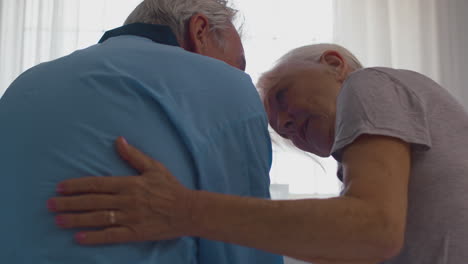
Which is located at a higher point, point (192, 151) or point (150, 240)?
point (192, 151)

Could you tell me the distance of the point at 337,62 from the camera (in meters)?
1.25

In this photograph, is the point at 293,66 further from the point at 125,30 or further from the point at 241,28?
the point at 125,30

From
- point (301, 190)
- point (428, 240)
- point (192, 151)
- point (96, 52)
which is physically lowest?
point (301, 190)

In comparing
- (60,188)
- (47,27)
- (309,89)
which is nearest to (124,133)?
(60,188)

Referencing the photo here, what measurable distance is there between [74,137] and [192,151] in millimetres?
159

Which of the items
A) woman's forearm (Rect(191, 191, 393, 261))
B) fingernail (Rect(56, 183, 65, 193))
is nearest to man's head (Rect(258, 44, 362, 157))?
woman's forearm (Rect(191, 191, 393, 261))

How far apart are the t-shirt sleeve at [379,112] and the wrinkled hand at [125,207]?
26cm

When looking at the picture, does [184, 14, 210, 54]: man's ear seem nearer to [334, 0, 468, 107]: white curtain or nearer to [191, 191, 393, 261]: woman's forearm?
[191, 191, 393, 261]: woman's forearm

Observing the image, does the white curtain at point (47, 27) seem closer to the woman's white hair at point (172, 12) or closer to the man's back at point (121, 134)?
the woman's white hair at point (172, 12)

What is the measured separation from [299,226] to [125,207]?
223 millimetres

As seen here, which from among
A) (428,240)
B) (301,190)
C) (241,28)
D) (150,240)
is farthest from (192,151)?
(301,190)

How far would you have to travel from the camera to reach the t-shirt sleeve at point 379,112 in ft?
2.57

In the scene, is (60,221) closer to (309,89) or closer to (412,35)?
(309,89)

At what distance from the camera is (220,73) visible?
0.85m
